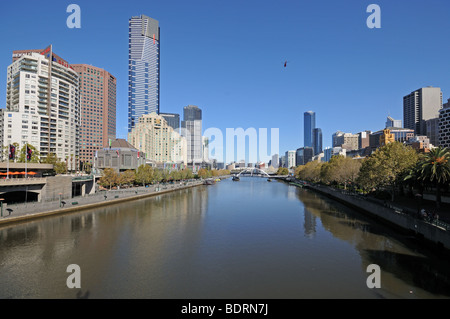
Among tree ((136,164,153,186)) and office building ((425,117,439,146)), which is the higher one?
office building ((425,117,439,146))

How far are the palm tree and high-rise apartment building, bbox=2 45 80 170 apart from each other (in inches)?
4531

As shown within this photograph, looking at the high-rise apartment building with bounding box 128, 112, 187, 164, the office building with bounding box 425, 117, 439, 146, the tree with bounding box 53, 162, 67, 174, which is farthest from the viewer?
the office building with bounding box 425, 117, 439, 146

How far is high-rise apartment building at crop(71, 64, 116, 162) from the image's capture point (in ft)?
603

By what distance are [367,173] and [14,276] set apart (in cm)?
5181

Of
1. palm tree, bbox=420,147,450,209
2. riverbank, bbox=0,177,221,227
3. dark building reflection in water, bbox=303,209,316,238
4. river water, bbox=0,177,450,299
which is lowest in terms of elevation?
dark building reflection in water, bbox=303,209,316,238

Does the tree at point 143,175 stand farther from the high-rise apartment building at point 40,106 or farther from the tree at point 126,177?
the high-rise apartment building at point 40,106

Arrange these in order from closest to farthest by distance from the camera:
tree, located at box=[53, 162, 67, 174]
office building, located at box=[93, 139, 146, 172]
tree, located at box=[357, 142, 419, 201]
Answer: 1. tree, located at box=[357, 142, 419, 201]
2. tree, located at box=[53, 162, 67, 174]
3. office building, located at box=[93, 139, 146, 172]

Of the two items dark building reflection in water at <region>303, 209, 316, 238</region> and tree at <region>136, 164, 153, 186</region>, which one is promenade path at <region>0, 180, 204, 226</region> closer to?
tree at <region>136, 164, 153, 186</region>

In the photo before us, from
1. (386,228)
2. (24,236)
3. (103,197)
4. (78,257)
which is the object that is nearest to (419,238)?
(386,228)

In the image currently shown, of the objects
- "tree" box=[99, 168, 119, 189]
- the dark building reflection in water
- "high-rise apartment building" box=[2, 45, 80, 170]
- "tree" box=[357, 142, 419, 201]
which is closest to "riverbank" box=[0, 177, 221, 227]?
"tree" box=[99, 168, 119, 189]

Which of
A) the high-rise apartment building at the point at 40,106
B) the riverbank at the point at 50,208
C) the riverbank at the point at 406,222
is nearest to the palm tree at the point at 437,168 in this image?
the riverbank at the point at 406,222

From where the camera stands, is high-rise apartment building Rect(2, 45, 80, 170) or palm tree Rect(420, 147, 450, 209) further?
high-rise apartment building Rect(2, 45, 80, 170)

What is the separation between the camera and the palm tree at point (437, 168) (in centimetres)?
3139

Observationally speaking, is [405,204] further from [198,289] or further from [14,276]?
[14,276]
